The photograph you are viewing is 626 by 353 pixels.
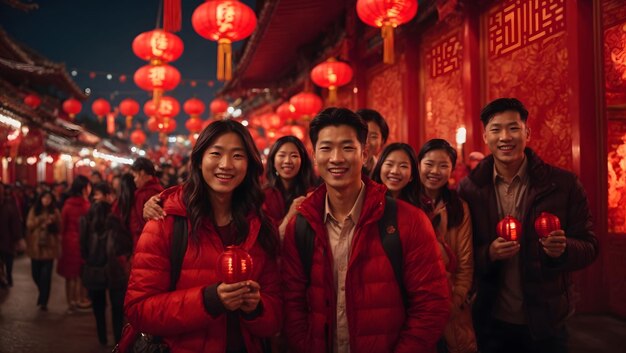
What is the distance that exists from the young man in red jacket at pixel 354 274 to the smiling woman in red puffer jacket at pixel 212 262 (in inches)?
6.3

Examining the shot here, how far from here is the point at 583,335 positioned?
471cm

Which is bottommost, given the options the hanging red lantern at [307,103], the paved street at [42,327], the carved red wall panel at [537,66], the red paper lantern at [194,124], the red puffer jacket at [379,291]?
the paved street at [42,327]

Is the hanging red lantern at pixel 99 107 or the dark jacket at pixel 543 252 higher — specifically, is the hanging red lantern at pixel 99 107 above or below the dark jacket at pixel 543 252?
above

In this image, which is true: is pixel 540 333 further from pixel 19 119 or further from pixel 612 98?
pixel 19 119

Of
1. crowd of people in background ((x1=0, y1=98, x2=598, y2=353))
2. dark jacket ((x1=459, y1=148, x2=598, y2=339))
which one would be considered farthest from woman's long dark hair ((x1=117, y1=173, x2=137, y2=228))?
dark jacket ((x1=459, y1=148, x2=598, y2=339))

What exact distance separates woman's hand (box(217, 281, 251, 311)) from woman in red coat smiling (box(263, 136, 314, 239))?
6.67 feet

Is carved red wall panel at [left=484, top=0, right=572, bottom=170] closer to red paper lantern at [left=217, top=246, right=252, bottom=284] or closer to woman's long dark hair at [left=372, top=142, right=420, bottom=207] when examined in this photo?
woman's long dark hair at [left=372, top=142, right=420, bottom=207]

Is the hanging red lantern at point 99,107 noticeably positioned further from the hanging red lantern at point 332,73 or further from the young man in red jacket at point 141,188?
the young man in red jacket at point 141,188

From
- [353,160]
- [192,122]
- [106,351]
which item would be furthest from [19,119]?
[353,160]

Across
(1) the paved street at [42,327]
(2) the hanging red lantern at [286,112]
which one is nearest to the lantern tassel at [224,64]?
(1) the paved street at [42,327]

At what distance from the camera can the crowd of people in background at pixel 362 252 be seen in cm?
220

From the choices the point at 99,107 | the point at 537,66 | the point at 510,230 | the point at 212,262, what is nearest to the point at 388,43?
the point at 537,66

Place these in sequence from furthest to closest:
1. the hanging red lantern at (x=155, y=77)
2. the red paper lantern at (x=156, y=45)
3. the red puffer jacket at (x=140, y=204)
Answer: the hanging red lantern at (x=155, y=77), the red paper lantern at (x=156, y=45), the red puffer jacket at (x=140, y=204)

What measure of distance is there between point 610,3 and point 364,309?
4826 mm
